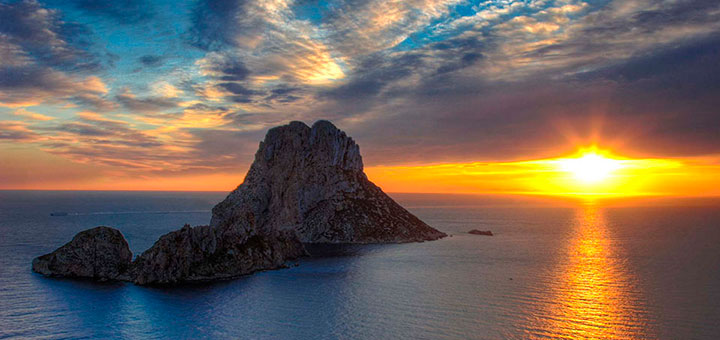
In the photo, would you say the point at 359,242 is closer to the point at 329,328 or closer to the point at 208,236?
the point at 208,236

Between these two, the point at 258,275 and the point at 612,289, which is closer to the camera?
the point at 612,289

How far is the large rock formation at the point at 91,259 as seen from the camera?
8312cm

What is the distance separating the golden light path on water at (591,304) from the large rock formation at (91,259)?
7177 cm

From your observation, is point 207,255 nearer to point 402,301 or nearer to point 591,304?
point 402,301

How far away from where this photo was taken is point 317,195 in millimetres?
151500

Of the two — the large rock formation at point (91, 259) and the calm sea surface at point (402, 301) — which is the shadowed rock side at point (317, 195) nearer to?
the calm sea surface at point (402, 301)

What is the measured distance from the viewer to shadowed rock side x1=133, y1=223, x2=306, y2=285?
264 ft

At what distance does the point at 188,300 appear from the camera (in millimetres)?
68562

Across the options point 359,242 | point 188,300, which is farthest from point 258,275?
point 359,242

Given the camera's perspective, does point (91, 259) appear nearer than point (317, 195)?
Yes

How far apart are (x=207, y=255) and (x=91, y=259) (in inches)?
808

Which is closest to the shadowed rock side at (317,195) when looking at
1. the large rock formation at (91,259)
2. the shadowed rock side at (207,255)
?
the shadowed rock side at (207,255)

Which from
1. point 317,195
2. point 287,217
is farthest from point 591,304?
point 287,217

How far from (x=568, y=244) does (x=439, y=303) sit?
3621 inches
